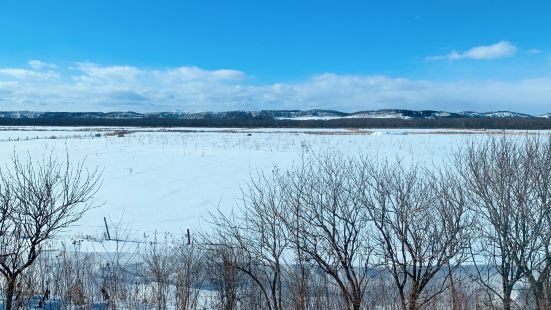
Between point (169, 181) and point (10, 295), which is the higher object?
point (10, 295)

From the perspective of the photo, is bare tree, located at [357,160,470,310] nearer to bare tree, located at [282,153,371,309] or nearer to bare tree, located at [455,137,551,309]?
bare tree, located at [282,153,371,309]

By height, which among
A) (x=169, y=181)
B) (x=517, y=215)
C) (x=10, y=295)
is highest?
(x=517, y=215)

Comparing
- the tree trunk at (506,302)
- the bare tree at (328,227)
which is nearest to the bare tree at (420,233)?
the bare tree at (328,227)

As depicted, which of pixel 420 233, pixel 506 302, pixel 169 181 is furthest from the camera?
pixel 169 181

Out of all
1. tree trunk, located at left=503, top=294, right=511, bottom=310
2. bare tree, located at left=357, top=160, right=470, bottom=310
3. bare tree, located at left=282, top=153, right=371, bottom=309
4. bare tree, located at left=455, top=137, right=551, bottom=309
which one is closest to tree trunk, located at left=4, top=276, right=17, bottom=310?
bare tree, located at left=282, top=153, right=371, bottom=309

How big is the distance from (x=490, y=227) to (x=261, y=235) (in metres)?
4.94

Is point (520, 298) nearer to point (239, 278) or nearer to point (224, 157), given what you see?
point (239, 278)

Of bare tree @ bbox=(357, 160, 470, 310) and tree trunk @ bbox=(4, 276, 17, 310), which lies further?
bare tree @ bbox=(357, 160, 470, 310)

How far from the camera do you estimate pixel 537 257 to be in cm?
Result: 898

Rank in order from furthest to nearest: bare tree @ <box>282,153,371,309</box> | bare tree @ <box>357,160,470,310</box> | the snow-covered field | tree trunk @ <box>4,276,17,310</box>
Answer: the snow-covered field
bare tree @ <box>282,153,371,309</box>
bare tree @ <box>357,160,470,310</box>
tree trunk @ <box>4,276,17,310</box>

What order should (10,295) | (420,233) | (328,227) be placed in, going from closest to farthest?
(10,295), (420,233), (328,227)

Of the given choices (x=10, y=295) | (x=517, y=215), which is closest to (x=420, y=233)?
(x=517, y=215)

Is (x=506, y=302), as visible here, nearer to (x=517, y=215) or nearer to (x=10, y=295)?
A: (x=517, y=215)

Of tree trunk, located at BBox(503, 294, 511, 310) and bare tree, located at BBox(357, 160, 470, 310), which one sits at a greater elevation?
bare tree, located at BBox(357, 160, 470, 310)
